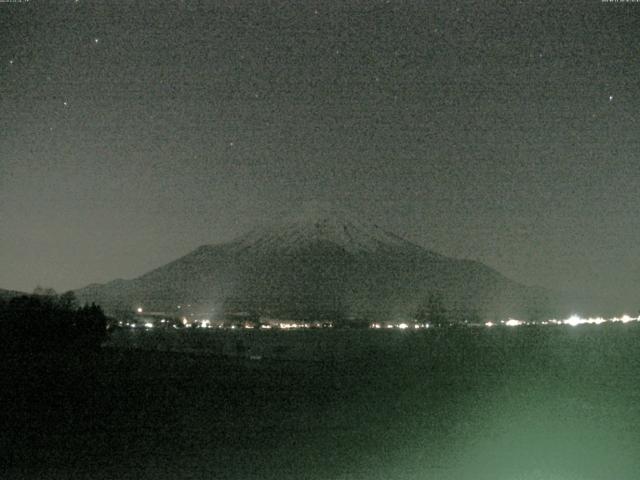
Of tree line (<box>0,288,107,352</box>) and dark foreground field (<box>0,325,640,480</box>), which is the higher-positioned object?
tree line (<box>0,288,107,352</box>)

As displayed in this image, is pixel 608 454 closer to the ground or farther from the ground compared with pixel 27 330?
closer to the ground

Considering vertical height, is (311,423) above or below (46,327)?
below

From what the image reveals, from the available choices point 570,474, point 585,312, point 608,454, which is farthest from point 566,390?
point 585,312

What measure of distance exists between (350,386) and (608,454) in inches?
542

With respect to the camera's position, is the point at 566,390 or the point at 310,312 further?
→ the point at 310,312

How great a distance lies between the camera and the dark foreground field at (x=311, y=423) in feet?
44.2

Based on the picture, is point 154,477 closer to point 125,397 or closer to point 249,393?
point 125,397

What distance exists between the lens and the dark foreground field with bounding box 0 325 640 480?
1348cm

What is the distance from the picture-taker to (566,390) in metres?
26.5

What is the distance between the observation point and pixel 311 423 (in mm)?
18781

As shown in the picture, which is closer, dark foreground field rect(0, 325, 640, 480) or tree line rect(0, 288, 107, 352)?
dark foreground field rect(0, 325, 640, 480)

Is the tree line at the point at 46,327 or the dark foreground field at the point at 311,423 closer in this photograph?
the dark foreground field at the point at 311,423

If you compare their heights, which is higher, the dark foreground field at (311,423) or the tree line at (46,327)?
the tree line at (46,327)

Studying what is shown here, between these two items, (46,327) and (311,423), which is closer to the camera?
(311,423)
